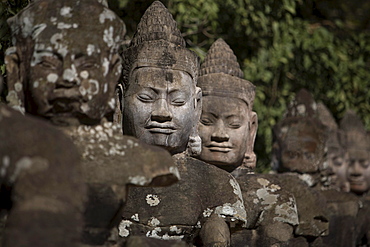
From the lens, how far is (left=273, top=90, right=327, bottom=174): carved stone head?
26.7ft

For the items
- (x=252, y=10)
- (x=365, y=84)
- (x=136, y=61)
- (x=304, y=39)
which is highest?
(x=136, y=61)

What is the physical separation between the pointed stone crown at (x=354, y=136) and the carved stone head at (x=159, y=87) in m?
6.02

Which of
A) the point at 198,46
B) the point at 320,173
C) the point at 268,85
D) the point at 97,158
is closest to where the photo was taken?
the point at 97,158

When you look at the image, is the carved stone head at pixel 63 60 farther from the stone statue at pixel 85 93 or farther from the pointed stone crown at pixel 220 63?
the pointed stone crown at pixel 220 63

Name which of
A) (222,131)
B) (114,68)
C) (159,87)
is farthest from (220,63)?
(114,68)

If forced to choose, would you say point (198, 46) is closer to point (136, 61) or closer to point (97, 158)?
point (136, 61)

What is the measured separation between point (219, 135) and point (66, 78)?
2917 millimetres

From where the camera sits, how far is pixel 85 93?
145 inches

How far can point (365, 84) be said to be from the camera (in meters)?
13.4

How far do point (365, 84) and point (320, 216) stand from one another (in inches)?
283

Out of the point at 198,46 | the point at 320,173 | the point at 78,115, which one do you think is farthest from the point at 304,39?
the point at 78,115

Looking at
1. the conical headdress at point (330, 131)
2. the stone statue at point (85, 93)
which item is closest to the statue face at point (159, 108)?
the stone statue at point (85, 93)

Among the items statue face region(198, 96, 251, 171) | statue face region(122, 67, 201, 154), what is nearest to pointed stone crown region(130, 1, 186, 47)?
statue face region(122, 67, 201, 154)

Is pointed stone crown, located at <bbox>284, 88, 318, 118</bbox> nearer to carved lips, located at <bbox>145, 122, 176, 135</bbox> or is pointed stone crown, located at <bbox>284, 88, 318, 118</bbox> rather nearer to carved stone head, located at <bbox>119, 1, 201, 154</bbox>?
carved stone head, located at <bbox>119, 1, 201, 154</bbox>
